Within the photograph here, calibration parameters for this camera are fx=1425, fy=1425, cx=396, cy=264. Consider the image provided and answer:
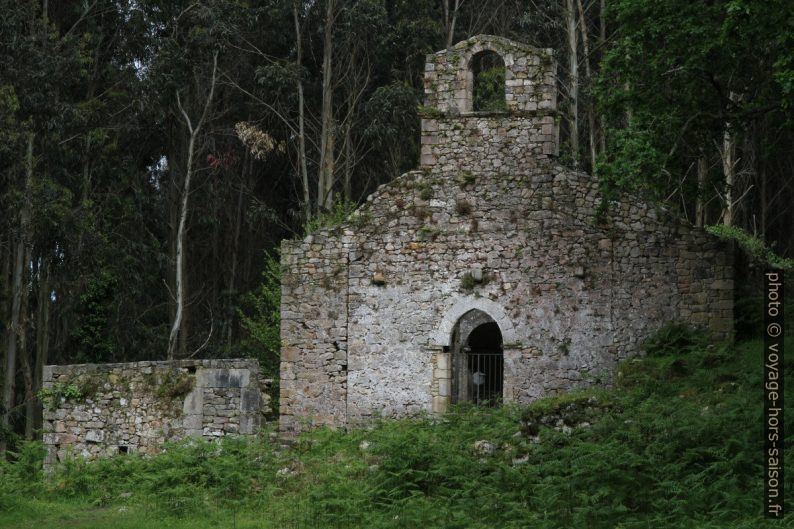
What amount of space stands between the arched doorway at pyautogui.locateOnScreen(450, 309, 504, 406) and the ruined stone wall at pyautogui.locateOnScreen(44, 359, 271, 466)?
121 inches

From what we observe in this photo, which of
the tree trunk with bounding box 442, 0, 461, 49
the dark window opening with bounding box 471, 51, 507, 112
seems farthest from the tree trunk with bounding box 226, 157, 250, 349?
the dark window opening with bounding box 471, 51, 507, 112

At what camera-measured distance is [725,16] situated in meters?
17.1

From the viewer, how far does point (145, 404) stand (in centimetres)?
2184

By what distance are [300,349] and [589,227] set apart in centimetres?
474

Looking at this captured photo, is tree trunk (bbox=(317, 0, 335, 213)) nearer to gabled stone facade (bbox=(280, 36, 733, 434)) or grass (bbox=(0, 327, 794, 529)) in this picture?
gabled stone facade (bbox=(280, 36, 733, 434))

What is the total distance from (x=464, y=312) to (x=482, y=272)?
2.12ft

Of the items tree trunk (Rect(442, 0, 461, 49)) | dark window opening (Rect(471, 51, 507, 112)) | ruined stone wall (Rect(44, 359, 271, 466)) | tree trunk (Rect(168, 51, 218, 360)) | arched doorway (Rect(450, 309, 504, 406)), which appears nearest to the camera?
ruined stone wall (Rect(44, 359, 271, 466))

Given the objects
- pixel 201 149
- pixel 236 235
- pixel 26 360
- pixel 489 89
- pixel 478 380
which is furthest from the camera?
pixel 236 235

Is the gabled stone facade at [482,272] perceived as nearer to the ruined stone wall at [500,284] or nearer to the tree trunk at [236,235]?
the ruined stone wall at [500,284]

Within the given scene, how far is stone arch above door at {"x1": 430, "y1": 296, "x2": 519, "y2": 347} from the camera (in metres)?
20.7

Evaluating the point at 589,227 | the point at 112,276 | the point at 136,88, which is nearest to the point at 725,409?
the point at 589,227

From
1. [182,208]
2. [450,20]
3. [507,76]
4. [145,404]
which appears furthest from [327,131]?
[145,404]

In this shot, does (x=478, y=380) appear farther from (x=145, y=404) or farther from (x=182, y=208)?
(x=182, y=208)

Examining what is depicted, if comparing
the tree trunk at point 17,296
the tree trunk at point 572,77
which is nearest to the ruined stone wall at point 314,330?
the tree trunk at point 572,77
